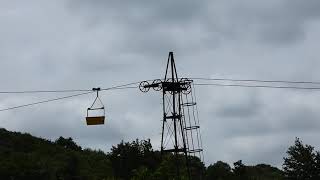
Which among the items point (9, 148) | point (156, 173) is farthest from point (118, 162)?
point (9, 148)

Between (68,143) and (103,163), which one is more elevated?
(68,143)

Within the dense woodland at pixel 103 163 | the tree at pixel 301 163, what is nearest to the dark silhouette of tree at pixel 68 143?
the dense woodland at pixel 103 163

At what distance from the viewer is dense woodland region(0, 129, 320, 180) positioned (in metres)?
68.0

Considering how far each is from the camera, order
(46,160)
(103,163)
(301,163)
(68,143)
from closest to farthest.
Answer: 1. (301,163)
2. (46,160)
3. (103,163)
4. (68,143)

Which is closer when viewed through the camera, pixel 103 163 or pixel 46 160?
pixel 46 160

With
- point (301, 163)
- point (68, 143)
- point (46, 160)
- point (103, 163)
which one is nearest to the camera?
point (301, 163)

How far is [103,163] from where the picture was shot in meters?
109

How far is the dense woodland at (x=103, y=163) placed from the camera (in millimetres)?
68000

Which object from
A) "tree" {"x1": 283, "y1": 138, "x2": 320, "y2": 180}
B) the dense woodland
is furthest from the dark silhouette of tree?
"tree" {"x1": 283, "y1": 138, "x2": 320, "y2": 180}

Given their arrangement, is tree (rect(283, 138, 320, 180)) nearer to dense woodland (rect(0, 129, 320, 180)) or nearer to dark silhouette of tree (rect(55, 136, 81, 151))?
dense woodland (rect(0, 129, 320, 180))

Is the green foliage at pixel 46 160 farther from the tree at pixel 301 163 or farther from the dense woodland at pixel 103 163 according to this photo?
the tree at pixel 301 163

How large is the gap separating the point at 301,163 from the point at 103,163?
46301 millimetres

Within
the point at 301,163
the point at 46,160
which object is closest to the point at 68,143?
the point at 46,160

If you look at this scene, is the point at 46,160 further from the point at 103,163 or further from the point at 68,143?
the point at 68,143
